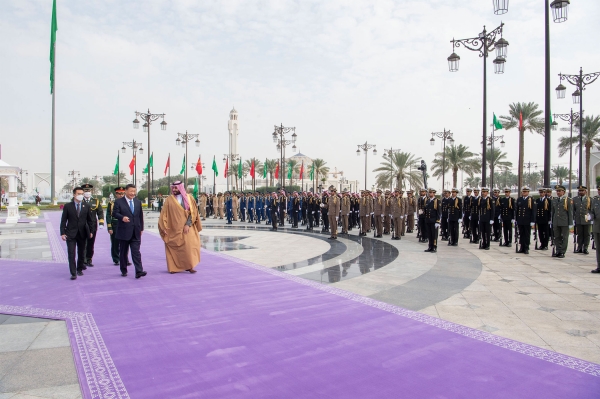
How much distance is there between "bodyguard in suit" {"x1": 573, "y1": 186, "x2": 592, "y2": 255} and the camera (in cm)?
1113

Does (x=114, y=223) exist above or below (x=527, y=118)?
below

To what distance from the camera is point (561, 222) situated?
11.1m

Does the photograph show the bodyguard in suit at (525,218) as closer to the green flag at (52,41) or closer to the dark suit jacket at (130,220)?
the dark suit jacket at (130,220)

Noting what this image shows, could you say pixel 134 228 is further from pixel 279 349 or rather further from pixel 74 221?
pixel 279 349

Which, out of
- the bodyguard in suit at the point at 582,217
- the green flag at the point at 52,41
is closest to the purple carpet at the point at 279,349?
the bodyguard in suit at the point at 582,217

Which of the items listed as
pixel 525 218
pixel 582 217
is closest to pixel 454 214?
pixel 525 218

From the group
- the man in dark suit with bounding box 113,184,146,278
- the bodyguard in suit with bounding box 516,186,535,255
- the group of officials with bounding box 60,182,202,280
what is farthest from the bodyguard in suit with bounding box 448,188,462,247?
the man in dark suit with bounding box 113,184,146,278

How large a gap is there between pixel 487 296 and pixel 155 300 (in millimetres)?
5153

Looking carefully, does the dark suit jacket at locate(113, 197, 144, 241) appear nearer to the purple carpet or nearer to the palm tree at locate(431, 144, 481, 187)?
the purple carpet

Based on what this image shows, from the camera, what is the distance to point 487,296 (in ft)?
21.7

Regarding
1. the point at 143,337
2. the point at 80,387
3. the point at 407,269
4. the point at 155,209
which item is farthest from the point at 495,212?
the point at 155,209

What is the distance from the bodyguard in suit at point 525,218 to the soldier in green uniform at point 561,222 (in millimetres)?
704

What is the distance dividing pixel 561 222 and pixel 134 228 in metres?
10.5

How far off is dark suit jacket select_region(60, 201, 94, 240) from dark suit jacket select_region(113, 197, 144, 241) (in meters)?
0.59
